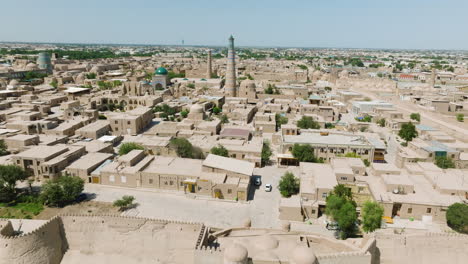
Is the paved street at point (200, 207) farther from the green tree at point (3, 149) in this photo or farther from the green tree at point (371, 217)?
the green tree at point (3, 149)

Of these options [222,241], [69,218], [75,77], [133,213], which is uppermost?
[75,77]

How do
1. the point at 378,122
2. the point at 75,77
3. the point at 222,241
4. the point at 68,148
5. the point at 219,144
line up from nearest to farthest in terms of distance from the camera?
1. the point at 222,241
2. the point at 68,148
3. the point at 219,144
4. the point at 378,122
5. the point at 75,77

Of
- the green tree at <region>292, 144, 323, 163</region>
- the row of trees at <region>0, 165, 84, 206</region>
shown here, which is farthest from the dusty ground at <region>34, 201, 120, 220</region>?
the green tree at <region>292, 144, 323, 163</region>

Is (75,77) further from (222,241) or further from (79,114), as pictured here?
(222,241)

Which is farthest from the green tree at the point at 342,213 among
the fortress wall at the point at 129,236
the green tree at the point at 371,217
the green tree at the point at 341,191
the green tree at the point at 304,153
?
the fortress wall at the point at 129,236

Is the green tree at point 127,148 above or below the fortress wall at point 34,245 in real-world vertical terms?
above

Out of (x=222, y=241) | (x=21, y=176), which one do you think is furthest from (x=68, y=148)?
(x=222, y=241)
